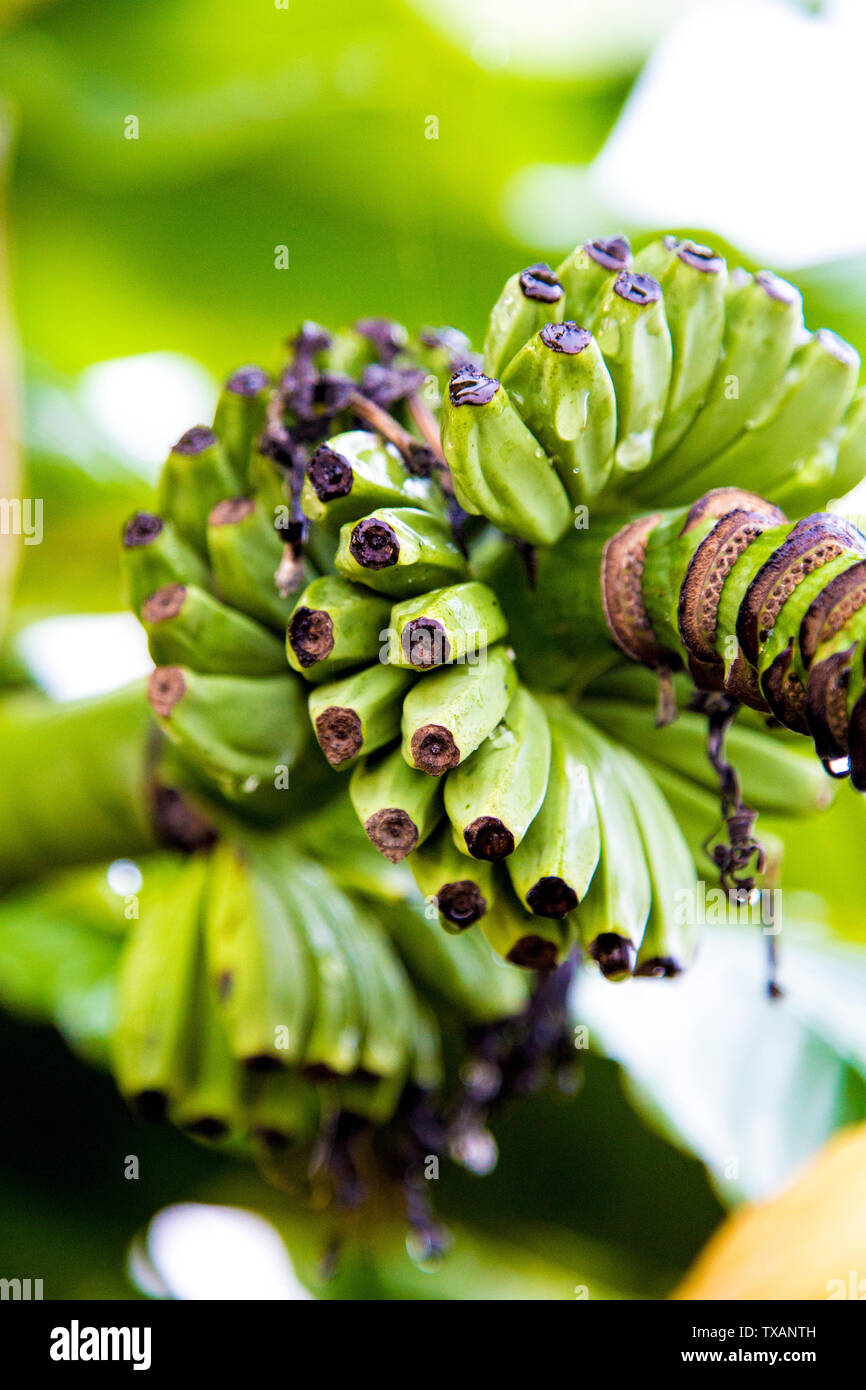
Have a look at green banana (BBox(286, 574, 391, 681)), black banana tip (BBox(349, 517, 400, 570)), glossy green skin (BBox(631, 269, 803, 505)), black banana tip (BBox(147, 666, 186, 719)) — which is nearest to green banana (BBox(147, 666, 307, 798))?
black banana tip (BBox(147, 666, 186, 719))

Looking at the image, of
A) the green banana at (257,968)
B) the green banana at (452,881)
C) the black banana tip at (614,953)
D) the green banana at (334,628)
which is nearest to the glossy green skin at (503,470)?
the green banana at (334,628)

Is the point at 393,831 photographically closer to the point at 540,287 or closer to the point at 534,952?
the point at 534,952

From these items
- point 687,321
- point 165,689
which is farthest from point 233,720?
point 687,321

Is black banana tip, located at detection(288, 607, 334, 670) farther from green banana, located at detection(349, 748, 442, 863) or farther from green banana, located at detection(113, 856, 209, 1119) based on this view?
green banana, located at detection(113, 856, 209, 1119)

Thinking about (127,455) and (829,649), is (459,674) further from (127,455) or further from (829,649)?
(127,455)

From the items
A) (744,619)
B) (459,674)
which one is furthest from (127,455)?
(744,619)

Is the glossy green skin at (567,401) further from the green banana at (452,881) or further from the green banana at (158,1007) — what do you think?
the green banana at (158,1007)
